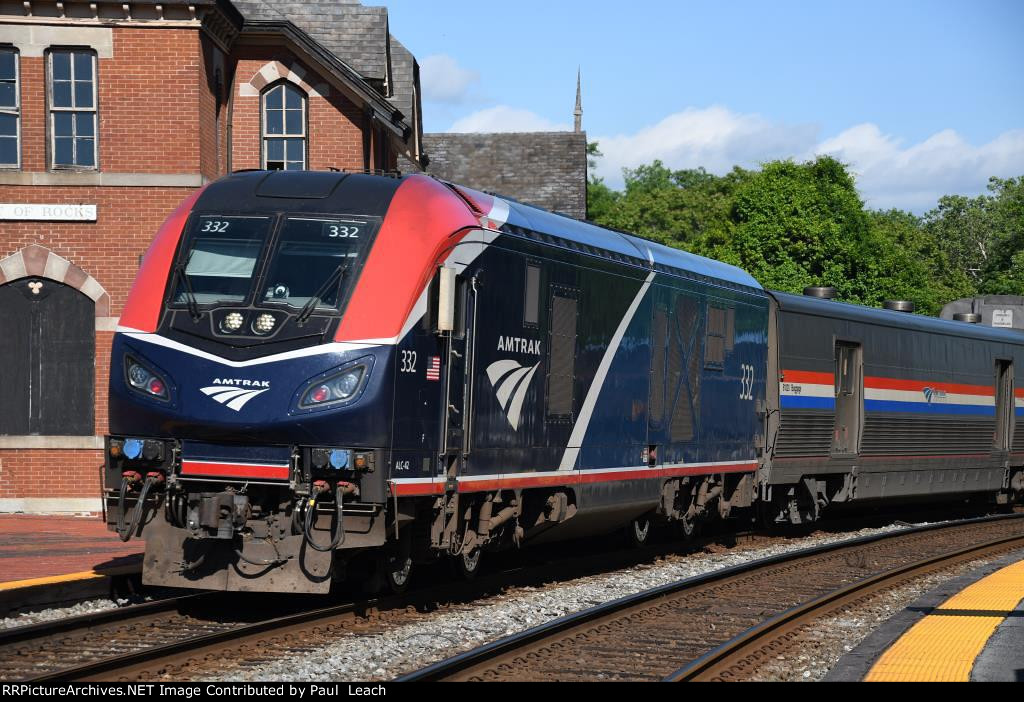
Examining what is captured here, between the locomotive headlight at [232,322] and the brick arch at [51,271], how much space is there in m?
10.1

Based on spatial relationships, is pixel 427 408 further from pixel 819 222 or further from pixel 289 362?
pixel 819 222

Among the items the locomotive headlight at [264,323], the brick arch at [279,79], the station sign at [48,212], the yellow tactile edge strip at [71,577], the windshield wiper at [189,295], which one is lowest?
the yellow tactile edge strip at [71,577]

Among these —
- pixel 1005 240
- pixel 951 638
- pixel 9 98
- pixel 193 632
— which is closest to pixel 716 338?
A: pixel 951 638

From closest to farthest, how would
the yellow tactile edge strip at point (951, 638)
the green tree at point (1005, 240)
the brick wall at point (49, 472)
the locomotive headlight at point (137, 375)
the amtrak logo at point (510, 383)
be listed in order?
the yellow tactile edge strip at point (951, 638), the locomotive headlight at point (137, 375), the amtrak logo at point (510, 383), the brick wall at point (49, 472), the green tree at point (1005, 240)

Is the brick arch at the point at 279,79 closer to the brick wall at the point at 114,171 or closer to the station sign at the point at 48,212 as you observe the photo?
the brick wall at the point at 114,171

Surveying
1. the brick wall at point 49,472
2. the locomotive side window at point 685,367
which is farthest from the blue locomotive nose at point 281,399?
the brick wall at point 49,472

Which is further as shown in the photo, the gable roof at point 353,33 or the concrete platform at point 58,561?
the gable roof at point 353,33

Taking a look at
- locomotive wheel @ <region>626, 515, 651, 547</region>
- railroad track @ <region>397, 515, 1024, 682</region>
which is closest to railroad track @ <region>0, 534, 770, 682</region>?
railroad track @ <region>397, 515, 1024, 682</region>

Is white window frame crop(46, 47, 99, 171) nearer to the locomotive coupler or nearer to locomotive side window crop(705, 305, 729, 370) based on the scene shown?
locomotive side window crop(705, 305, 729, 370)

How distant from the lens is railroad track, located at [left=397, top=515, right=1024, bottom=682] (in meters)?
8.97

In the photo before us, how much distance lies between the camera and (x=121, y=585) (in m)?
11.8

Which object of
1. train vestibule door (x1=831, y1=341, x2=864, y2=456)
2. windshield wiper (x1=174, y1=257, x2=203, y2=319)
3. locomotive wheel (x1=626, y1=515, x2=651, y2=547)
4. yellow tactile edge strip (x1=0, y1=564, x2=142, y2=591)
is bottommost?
locomotive wheel (x1=626, y1=515, x2=651, y2=547)

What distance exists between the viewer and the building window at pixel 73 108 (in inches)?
781

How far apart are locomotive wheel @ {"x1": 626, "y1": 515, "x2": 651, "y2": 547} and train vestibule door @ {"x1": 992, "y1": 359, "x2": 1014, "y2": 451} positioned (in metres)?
12.2
